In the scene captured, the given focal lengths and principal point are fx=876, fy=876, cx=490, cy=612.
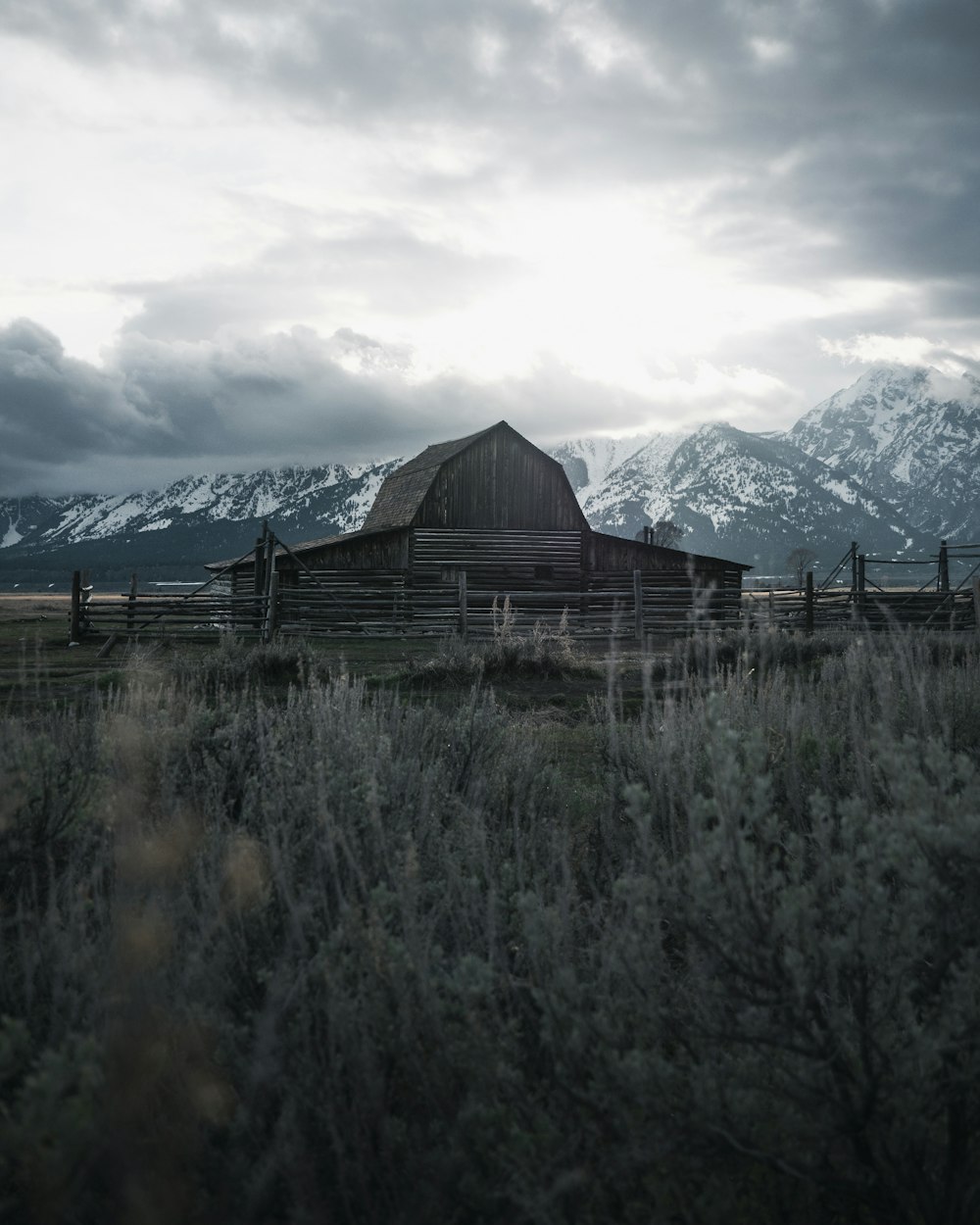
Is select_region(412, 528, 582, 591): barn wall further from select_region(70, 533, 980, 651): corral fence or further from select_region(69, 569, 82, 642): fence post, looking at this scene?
select_region(69, 569, 82, 642): fence post

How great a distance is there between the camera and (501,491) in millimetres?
28359

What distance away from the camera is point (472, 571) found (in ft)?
90.0

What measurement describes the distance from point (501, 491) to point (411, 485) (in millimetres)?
2997

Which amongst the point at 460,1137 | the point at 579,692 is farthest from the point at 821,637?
the point at 460,1137

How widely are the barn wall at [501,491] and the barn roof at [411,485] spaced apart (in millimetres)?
245

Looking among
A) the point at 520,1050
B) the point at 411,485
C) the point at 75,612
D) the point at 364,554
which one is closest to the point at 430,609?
the point at 364,554

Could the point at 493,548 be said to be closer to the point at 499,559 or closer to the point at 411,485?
the point at 499,559

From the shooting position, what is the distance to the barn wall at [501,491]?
90.5 ft

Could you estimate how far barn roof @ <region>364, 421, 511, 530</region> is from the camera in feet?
89.8

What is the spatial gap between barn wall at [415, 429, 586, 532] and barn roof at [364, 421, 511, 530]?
0.25m

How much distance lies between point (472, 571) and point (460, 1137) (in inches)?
1008

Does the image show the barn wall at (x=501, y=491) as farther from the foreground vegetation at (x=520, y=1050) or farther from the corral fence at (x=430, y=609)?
the foreground vegetation at (x=520, y=1050)

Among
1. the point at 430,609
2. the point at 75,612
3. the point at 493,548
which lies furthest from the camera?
the point at 493,548

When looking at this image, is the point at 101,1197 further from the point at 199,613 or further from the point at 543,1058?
the point at 199,613
